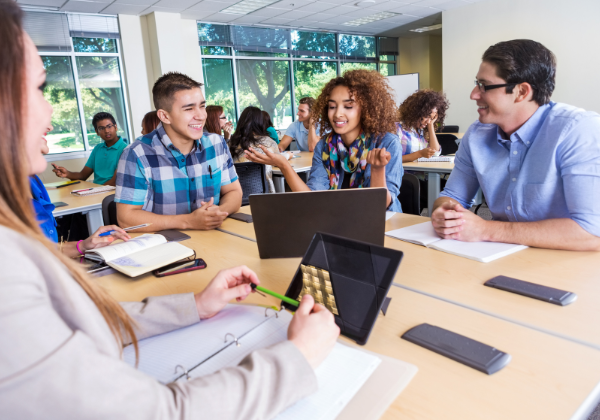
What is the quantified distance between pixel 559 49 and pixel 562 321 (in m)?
8.10

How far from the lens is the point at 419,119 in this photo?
4.01 metres

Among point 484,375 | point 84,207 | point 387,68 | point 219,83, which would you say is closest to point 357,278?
point 484,375

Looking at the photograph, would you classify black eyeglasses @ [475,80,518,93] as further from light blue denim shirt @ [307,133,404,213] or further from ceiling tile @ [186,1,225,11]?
ceiling tile @ [186,1,225,11]

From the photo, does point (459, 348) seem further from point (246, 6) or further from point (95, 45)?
point (95, 45)

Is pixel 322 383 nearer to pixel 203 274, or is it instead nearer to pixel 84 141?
pixel 203 274

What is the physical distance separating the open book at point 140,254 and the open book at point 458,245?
2.52 feet

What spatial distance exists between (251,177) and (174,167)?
113 cm

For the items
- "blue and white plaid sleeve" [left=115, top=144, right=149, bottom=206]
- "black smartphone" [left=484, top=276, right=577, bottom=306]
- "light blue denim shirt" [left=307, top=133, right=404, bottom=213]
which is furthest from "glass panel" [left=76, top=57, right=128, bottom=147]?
"black smartphone" [left=484, top=276, right=577, bottom=306]

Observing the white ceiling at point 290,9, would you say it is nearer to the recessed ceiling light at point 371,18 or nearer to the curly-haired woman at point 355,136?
the recessed ceiling light at point 371,18

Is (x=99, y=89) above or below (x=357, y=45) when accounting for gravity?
below

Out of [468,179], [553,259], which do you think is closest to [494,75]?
[468,179]

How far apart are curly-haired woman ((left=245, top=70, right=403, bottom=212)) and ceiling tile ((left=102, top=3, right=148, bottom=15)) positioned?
5376mm

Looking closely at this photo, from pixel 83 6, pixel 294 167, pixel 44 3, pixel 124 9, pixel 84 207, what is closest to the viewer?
pixel 84 207

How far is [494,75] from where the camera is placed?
1532 millimetres
